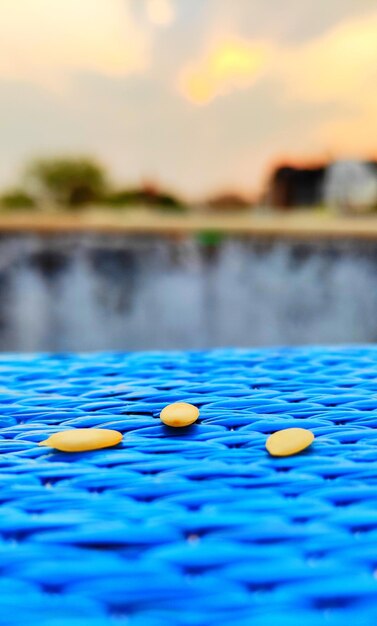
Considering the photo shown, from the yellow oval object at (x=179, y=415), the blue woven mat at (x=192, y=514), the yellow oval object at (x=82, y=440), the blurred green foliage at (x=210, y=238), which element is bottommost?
the blue woven mat at (x=192, y=514)

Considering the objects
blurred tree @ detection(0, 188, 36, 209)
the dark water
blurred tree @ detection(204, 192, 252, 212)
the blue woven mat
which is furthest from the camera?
blurred tree @ detection(204, 192, 252, 212)

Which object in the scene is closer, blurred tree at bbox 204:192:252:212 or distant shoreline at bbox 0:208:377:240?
distant shoreline at bbox 0:208:377:240

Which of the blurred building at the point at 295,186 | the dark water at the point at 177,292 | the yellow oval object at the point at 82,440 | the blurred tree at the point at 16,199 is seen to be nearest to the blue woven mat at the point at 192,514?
the yellow oval object at the point at 82,440

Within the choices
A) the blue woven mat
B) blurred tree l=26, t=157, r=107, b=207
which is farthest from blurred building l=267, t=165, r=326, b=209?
the blue woven mat

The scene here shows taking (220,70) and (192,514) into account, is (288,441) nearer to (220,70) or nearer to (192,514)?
(192,514)

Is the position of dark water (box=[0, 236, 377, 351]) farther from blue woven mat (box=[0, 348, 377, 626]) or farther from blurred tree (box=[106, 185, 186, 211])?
blue woven mat (box=[0, 348, 377, 626])

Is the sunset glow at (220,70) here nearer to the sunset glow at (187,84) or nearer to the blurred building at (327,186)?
the sunset glow at (187,84)
